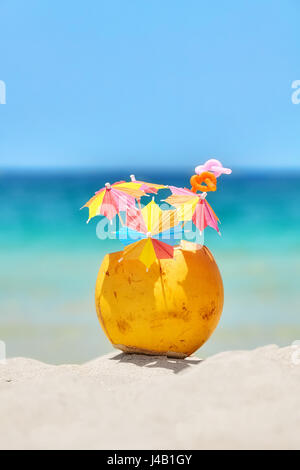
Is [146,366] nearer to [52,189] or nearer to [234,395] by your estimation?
[234,395]

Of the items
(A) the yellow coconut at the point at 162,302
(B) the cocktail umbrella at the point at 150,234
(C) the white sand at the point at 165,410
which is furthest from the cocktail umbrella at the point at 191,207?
(C) the white sand at the point at 165,410

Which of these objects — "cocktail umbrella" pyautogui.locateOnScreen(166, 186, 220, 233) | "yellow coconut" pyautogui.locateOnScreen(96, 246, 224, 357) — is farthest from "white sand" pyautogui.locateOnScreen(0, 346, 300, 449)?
"cocktail umbrella" pyautogui.locateOnScreen(166, 186, 220, 233)

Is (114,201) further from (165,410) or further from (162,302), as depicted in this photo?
(165,410)

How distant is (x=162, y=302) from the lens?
3.46 metres

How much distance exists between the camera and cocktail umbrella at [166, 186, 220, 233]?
3586mm

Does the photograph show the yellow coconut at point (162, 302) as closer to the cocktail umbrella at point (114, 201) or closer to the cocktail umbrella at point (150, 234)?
the cocktail umbrella at point (150, 234)

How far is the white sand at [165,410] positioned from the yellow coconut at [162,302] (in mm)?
394

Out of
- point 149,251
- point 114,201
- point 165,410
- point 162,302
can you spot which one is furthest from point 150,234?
point 165,410

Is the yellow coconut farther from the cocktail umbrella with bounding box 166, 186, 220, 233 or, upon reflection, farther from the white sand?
the white sand

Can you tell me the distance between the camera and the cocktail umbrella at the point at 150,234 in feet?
11.5

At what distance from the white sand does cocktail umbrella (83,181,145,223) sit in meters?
0.95
